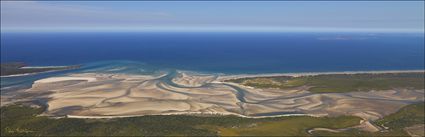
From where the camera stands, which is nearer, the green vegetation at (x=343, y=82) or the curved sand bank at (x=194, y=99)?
the curved sand bank at (x=194, y=99)

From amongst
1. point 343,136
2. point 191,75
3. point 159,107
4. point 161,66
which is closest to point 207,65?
point 161,66

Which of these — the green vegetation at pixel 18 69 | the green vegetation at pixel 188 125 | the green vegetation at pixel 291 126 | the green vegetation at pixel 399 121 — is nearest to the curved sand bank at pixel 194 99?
the green vegetation at pixel 399 121

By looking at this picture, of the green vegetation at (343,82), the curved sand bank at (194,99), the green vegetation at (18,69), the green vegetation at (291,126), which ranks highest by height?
the green vegetation at (18,69)

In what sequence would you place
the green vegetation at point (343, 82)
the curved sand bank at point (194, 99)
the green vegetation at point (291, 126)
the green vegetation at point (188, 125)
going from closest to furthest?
the green vegetation at point (188, 125)
the green vegetation at point (291, 126)
the curved sand bank at point (194, 99)
the green vegetation at point (343, 82)

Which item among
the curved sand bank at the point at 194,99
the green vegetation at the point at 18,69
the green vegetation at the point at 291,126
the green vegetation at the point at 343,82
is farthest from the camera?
the green vegetation at the point at 18,69

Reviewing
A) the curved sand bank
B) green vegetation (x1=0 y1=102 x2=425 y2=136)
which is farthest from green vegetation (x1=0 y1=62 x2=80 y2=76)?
green vegetation (x1=0 y1=102 x2=425 y2=136)

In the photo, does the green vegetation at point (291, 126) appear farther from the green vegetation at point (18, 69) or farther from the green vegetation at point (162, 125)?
the green vegetation at point (18, 69)

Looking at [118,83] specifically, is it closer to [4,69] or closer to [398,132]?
[4,69]

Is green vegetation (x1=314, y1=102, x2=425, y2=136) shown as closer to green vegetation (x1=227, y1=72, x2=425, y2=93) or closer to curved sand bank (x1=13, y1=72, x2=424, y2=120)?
curved sand bank (x1=13, y1=72, x2=424, y2=120)
